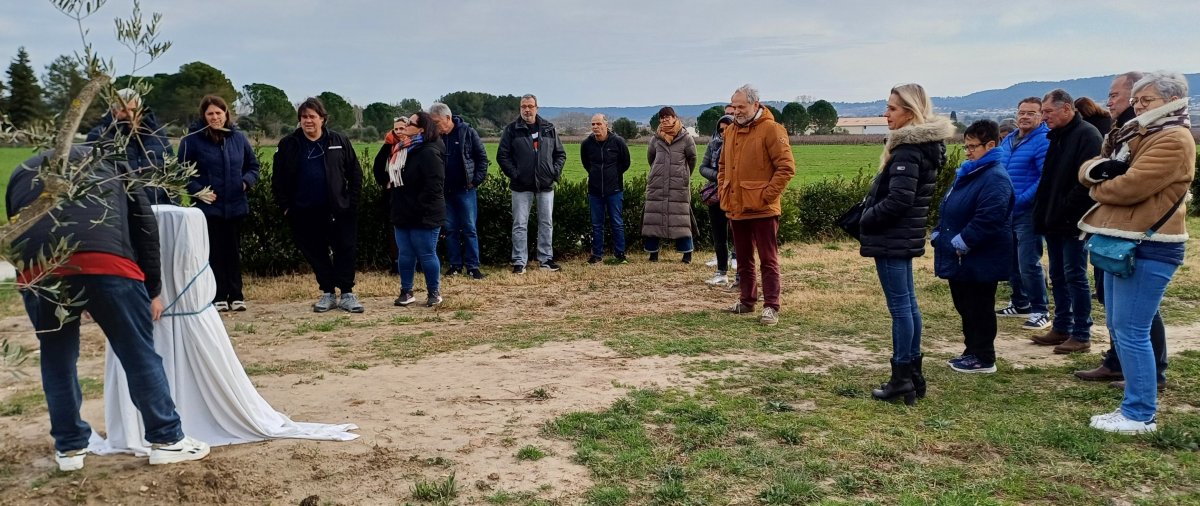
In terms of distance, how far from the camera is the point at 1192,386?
17.8ft

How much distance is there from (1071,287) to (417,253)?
5.55 meters

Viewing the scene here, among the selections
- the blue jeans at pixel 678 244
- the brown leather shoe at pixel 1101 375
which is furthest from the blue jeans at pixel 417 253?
the brown leather shoe at pixel 1101 375

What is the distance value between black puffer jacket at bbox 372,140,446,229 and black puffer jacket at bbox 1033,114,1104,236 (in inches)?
198

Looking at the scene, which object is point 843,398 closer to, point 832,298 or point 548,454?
point 548,454

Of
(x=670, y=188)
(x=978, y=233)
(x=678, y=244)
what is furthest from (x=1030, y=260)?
(x=678, y=244)

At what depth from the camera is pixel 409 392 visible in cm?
533

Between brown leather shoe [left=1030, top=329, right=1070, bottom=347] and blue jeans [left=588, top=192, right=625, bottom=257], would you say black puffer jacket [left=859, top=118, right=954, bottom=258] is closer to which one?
brown leather shoe [left=1030, top=329, right=1070, bottom=347]

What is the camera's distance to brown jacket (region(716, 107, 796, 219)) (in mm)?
7117

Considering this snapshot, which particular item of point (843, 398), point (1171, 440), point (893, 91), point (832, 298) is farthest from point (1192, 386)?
point (832, 298)

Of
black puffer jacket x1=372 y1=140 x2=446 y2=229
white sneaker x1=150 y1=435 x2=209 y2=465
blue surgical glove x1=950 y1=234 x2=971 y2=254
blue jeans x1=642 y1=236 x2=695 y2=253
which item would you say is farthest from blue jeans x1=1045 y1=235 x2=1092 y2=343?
white sneaker x1=150 y1=435 x2=209 y2=465

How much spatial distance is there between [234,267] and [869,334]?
5711 millimetres

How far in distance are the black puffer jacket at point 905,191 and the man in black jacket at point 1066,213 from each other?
156cm

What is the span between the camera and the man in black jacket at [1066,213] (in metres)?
6.05

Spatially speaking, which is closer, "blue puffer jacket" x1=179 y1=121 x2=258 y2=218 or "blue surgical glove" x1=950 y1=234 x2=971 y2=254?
"blue surgical glove" x1=950 y1=234 x2=971 y2=254
